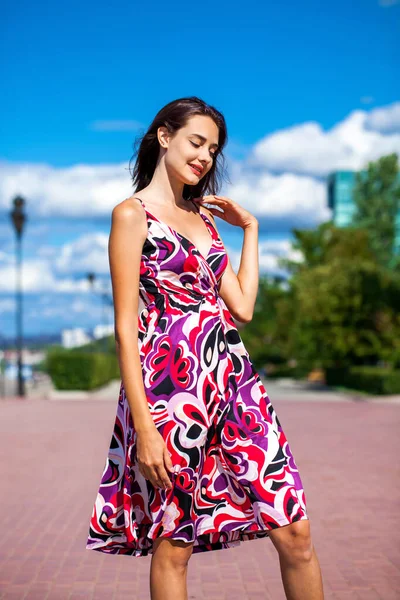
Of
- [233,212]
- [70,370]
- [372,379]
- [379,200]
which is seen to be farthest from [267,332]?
[233,212]

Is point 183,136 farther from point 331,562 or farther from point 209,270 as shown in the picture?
point 331,562

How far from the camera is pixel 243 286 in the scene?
10.1 ft

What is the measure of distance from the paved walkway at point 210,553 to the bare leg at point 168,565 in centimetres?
197

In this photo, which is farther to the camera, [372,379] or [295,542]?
[372,379]

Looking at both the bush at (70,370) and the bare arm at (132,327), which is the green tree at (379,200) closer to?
the bush at (70,370)

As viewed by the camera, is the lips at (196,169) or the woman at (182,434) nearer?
the woman at (182,434)

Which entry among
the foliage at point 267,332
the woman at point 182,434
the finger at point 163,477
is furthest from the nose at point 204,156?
the foliage at point 267,332

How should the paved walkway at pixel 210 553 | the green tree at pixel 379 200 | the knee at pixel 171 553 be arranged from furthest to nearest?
the green tree at pixel 379 200 < the paved walkway at pixel 210 553 < the knee at pixel 171 553

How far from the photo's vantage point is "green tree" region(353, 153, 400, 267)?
5659cm

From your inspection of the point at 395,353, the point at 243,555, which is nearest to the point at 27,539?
the point at 243,555

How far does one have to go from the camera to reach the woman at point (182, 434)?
2654mm

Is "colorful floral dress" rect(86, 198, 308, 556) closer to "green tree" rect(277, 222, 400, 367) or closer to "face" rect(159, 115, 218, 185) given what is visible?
"face" rect(159, 115, 218, 185)

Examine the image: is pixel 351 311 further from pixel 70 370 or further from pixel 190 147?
pixel 190 147

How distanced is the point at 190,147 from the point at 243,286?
0.51m
